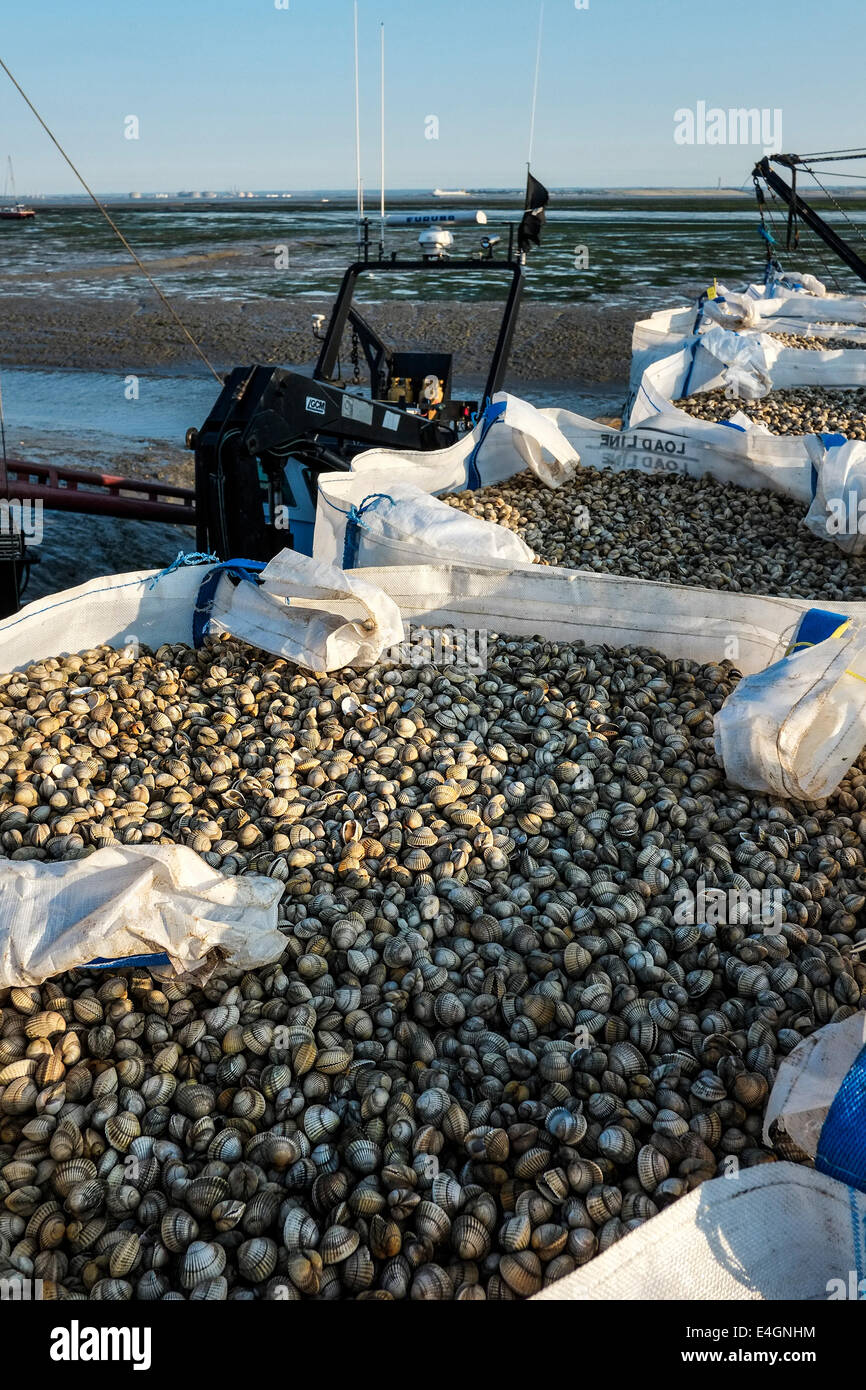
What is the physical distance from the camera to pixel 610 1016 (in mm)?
2412

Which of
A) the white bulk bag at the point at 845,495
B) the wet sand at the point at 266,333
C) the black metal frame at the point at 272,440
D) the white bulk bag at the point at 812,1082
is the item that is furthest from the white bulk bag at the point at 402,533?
the wet sand at the point at 266,333

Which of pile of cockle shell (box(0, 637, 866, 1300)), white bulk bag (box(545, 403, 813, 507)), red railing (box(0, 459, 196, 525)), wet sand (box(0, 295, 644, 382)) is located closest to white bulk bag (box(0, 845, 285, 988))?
pile of cockle shell (box(0, 637, 866, 1300))

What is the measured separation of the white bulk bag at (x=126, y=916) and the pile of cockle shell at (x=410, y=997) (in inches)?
5.4

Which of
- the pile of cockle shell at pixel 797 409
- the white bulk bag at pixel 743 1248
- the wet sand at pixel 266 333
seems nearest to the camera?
the white bulk bag at pixel 743 1248

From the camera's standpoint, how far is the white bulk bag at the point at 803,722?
10.3ft

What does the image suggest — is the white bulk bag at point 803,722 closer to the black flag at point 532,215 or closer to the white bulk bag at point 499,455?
the white bulk bag at point 499,455

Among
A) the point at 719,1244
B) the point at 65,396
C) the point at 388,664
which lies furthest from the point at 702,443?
the point at 65,396

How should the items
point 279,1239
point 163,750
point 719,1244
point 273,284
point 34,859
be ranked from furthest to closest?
point 273,284 < point 163,750 < point 34,859 < point 279,1239 < point 719,1244

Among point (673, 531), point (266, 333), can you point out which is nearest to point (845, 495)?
point (673, 531)

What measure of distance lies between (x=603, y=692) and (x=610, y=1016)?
5.28 feet

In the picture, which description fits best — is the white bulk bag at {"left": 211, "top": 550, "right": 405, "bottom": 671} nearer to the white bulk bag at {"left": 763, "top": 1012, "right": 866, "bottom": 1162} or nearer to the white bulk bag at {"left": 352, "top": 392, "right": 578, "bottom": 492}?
the white bulk bag at {"left": 352, "top": 392, "right": 578, "bottom": 492}

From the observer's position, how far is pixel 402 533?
4438mm

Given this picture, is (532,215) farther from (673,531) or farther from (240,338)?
(240,338)

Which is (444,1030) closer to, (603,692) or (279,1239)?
(279,1239)
